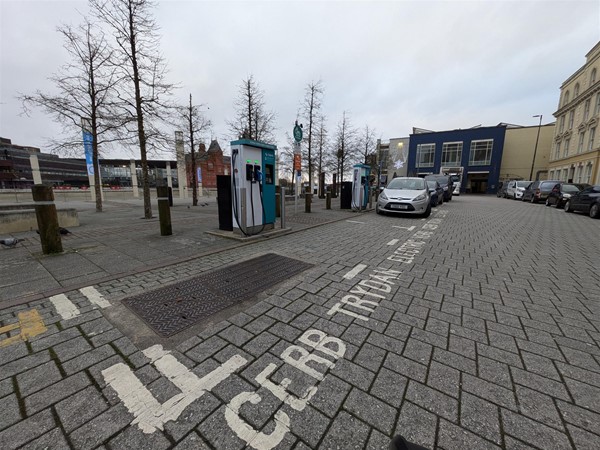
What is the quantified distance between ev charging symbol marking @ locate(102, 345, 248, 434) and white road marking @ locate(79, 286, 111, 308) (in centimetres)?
130

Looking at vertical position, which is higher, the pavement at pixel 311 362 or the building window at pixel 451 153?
the building window at pixel 451 153

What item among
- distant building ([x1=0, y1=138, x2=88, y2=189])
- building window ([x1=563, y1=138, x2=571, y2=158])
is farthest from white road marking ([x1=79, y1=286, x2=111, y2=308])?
distant building ([x1=0, y1=138, x2=88, y2=189])

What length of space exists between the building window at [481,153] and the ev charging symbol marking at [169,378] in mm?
53177

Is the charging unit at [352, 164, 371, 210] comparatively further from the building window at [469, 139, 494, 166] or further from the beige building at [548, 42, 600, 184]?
the building window at [469, 139, 494, 166]

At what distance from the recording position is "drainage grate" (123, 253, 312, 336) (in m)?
2.76

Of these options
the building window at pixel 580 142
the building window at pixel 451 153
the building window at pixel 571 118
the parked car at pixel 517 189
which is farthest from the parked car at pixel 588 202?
the building window at pixel 451 153

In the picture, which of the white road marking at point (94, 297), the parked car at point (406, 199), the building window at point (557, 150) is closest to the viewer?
the white road marking at point (94, 297)

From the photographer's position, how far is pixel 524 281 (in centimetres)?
395

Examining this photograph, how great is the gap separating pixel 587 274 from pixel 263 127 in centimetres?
1637

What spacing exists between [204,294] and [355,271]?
7.91 ft

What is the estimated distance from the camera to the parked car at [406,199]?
34.2ft

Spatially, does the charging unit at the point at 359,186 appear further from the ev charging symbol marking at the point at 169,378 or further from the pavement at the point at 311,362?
the ev charging symbol marking at the point at 169,378

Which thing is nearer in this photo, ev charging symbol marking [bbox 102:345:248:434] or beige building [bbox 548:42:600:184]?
ev charging symbol marking [bbox 102:345:248:434]

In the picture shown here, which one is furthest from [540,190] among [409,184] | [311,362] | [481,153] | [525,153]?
[525,153]
